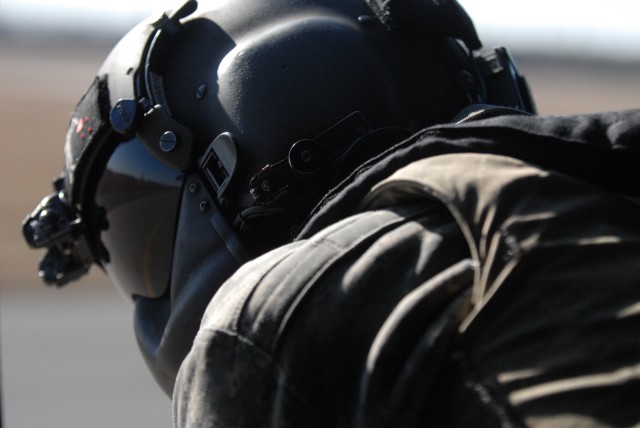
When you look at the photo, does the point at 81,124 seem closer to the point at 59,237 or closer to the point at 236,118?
the point at 59,237

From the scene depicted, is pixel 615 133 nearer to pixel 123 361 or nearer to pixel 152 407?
pixel 152 407

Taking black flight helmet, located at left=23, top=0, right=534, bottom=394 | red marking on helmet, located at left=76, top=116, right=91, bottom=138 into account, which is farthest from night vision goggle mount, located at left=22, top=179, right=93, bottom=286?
red marking on helmet, located at left=76, top=116, right=91, bottom=138

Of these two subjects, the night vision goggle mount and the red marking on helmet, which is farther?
the night vision goggle mount

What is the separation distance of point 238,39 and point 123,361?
746 cm

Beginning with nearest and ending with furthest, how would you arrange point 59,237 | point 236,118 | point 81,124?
point 236,118
point 81,124
point 59,237

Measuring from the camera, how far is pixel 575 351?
1.21m

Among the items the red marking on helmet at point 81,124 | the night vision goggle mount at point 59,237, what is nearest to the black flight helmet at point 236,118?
the red marking on helmet at point 81,124

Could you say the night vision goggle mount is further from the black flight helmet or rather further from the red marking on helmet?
the red marking on helmet

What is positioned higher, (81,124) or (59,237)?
(81,124)

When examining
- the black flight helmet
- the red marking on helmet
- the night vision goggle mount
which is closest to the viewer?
the black flight helmet

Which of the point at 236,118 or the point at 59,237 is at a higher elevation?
the point at 236,118

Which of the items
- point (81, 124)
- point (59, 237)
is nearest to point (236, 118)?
point (81, 124)

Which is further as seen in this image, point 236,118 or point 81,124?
point 81,124

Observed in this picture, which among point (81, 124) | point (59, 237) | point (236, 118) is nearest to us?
point (236, 118)
